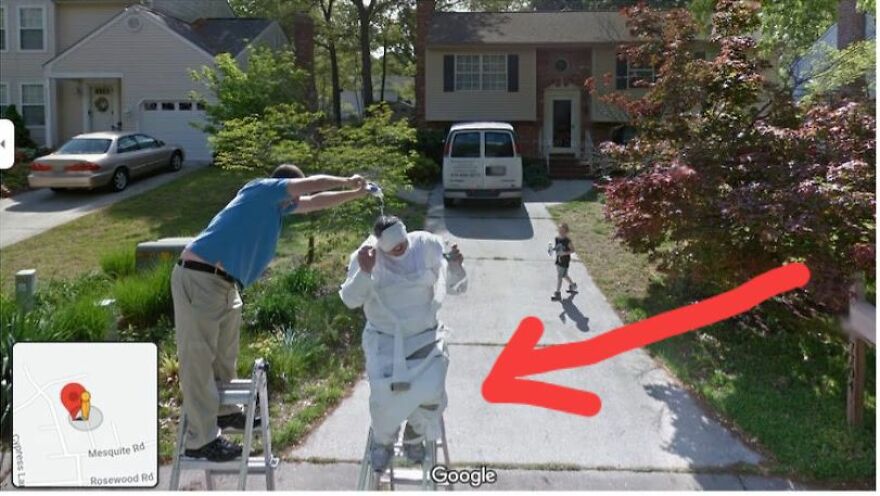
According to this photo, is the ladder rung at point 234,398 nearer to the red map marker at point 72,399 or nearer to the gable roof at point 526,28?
the red map marker at point 72,399

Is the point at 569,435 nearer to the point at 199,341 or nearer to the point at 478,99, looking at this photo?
the point at 199,341

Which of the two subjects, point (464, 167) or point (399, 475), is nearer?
point (399, 475)

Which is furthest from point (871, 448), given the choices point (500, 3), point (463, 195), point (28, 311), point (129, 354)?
point (500, 3)

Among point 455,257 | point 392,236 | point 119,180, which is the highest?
point 119,180

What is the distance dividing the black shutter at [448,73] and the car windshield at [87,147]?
9.50 metres

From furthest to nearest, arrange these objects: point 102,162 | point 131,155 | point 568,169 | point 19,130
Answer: point 19,130
point 568,169
point 131,155
point 102,162

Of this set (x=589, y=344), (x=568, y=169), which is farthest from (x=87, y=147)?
(x=589, y=344)

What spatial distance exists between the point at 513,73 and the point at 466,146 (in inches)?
329

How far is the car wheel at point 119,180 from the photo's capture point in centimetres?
1616

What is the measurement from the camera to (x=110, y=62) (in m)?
21.3

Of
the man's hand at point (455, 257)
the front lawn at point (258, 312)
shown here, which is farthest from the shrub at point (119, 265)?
the man's hand at point (455, 257)

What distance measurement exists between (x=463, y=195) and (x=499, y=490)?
32.7 ft

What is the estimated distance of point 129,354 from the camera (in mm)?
4184

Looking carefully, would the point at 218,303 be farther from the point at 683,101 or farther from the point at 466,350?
the point at 683,101
